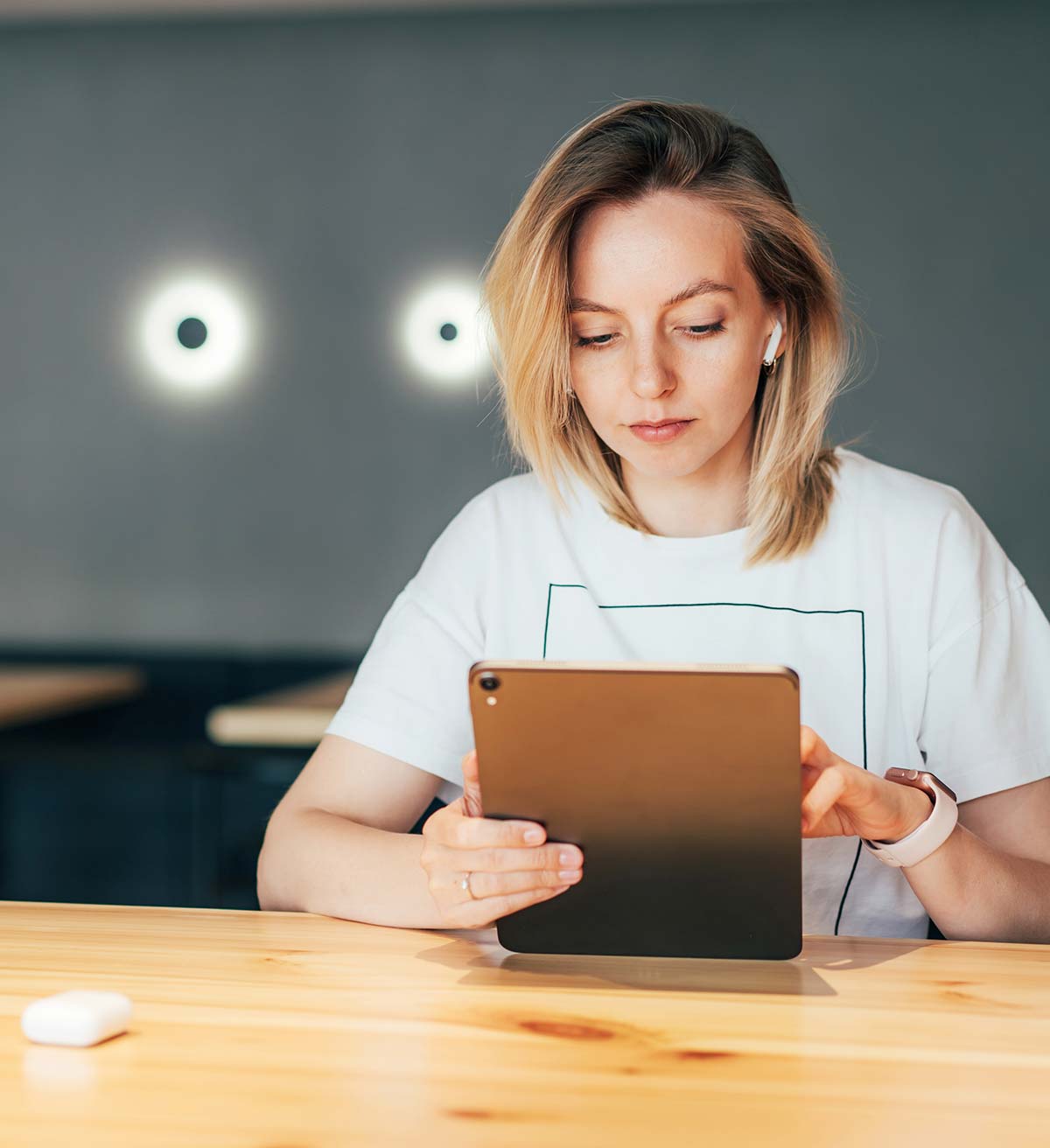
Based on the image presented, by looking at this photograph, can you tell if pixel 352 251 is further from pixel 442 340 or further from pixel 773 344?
pixel 773 344

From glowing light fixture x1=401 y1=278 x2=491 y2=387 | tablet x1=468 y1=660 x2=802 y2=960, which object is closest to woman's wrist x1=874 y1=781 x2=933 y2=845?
tablet x1=468 y1=660 x2=802 y2=960

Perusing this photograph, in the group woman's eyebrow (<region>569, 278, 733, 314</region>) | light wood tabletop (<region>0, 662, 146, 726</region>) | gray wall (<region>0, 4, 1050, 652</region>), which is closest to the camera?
woman's eyebrow (<region>569, 278, 733, 314</region>)

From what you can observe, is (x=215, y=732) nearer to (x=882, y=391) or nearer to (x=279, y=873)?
(x=279, y=873)

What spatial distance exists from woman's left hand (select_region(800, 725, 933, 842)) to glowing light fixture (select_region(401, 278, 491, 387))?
3115mm

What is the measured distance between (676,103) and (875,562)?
550 mm

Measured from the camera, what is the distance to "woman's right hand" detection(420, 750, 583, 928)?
3.02 feet

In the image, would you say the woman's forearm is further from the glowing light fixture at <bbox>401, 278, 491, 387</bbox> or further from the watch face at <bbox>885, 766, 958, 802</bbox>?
the glowing light fixture at <bbox>401, 278, 491, 387</bbox>

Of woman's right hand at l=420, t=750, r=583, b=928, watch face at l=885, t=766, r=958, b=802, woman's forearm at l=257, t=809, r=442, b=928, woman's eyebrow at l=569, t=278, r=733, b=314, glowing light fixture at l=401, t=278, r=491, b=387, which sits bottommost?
woman's forearm at l=257, t=809, r=442, b=928

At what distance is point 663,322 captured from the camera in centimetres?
126

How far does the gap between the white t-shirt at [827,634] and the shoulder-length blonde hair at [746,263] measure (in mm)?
48

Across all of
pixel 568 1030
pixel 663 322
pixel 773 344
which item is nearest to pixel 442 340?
pixel 773 344

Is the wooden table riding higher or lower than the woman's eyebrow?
lower

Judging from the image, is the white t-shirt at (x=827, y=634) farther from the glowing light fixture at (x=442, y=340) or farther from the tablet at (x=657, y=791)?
the glowing light fixture at (x=442, y=340)

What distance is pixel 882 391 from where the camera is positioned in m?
3.84
